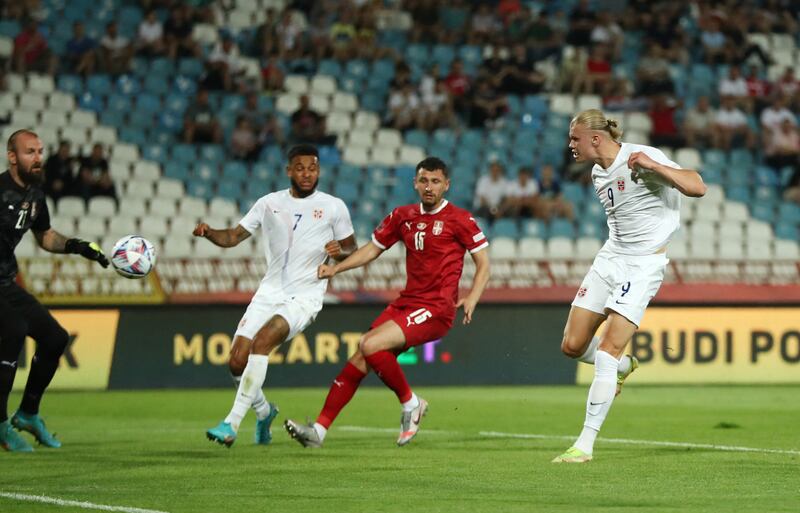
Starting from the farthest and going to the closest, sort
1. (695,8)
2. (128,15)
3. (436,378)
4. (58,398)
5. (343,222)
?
(695,8) → (128,15) → (436,378) → (58,398) → (343,222)

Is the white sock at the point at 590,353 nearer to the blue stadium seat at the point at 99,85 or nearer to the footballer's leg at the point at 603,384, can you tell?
the footballer's leg at the point at 603,384

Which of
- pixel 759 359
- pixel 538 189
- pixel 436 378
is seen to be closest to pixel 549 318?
pixel 436 378

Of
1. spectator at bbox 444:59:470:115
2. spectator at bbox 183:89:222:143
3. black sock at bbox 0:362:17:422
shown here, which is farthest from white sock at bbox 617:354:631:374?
spectator at bbox 444:59:470:115

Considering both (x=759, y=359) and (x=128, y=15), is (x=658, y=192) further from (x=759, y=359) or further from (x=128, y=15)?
(x=128, y=15)

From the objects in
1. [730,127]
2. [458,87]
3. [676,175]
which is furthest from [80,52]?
[676,175]

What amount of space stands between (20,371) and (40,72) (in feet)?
25.7

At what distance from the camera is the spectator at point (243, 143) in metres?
21.9

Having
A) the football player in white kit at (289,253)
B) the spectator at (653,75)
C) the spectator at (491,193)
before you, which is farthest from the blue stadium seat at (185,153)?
the football player in white kit at (289,253)

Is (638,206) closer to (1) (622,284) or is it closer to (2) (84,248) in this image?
(1) (622,284)

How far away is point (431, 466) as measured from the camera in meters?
8.71

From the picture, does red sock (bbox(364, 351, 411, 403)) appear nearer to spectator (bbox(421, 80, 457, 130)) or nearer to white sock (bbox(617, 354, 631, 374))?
white sock (bbox(617, 354, 631, 374))

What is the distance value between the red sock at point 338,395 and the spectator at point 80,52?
546 inches

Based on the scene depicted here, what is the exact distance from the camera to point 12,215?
9977 millimetres

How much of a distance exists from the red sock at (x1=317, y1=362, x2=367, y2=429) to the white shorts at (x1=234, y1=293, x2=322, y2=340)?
528mm
